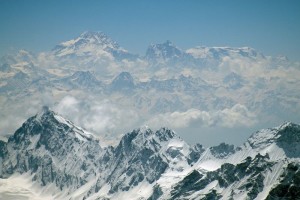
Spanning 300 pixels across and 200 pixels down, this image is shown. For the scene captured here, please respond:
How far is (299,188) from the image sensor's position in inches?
7844
